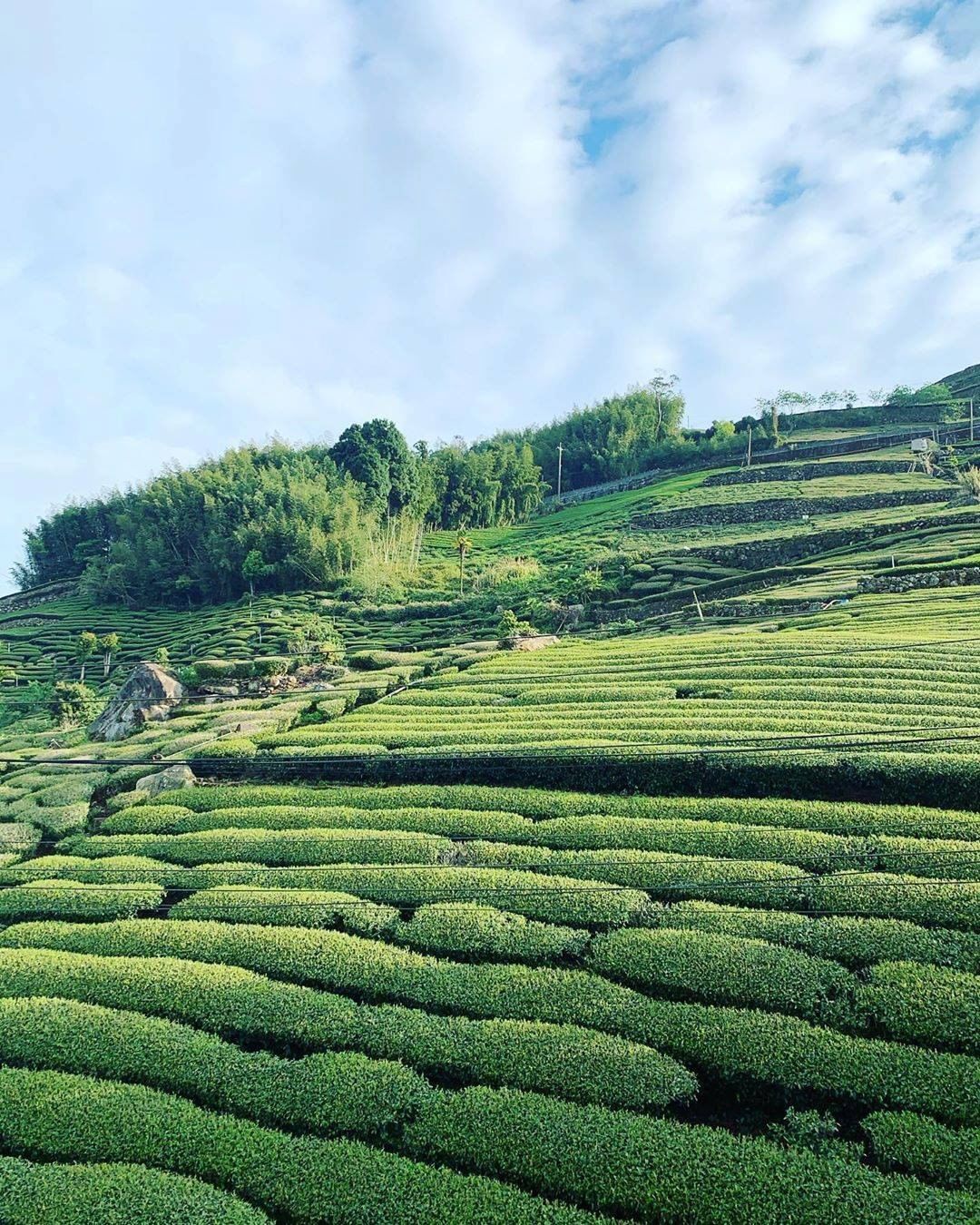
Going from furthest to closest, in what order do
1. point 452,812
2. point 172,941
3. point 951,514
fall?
1. point 951,514
2. point 452,812
3. point 172,941

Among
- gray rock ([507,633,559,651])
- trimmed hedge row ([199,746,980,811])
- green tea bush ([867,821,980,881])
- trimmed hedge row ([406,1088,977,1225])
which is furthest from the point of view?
gray rock ([507,633,559,651])

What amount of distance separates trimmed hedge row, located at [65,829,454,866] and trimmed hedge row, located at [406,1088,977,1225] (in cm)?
615

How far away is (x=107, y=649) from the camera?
2152 inches

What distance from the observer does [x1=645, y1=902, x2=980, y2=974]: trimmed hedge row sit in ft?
37.7

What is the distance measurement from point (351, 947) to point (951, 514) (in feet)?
148

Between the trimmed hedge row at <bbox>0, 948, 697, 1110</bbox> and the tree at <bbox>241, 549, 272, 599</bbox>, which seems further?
the tree at <bbox>241, 549, 272, 599</bbox>

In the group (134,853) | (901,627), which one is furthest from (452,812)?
(901,627)

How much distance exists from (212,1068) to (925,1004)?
407 inches

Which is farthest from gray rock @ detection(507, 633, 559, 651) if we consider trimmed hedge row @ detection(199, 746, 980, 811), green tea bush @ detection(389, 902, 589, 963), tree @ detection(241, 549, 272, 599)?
tree @ detection(241, 549, 272, 599)

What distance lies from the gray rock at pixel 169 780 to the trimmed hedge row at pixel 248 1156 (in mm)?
10814

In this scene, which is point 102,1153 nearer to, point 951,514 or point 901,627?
point 901,627

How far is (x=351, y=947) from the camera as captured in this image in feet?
44.8

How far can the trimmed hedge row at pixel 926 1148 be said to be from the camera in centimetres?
856

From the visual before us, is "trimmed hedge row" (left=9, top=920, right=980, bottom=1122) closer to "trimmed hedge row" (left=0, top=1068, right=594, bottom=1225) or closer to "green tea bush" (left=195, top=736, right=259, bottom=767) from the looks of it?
"trimmed hedge row" (left=0, top=1068, right=594, bottom=1225)
